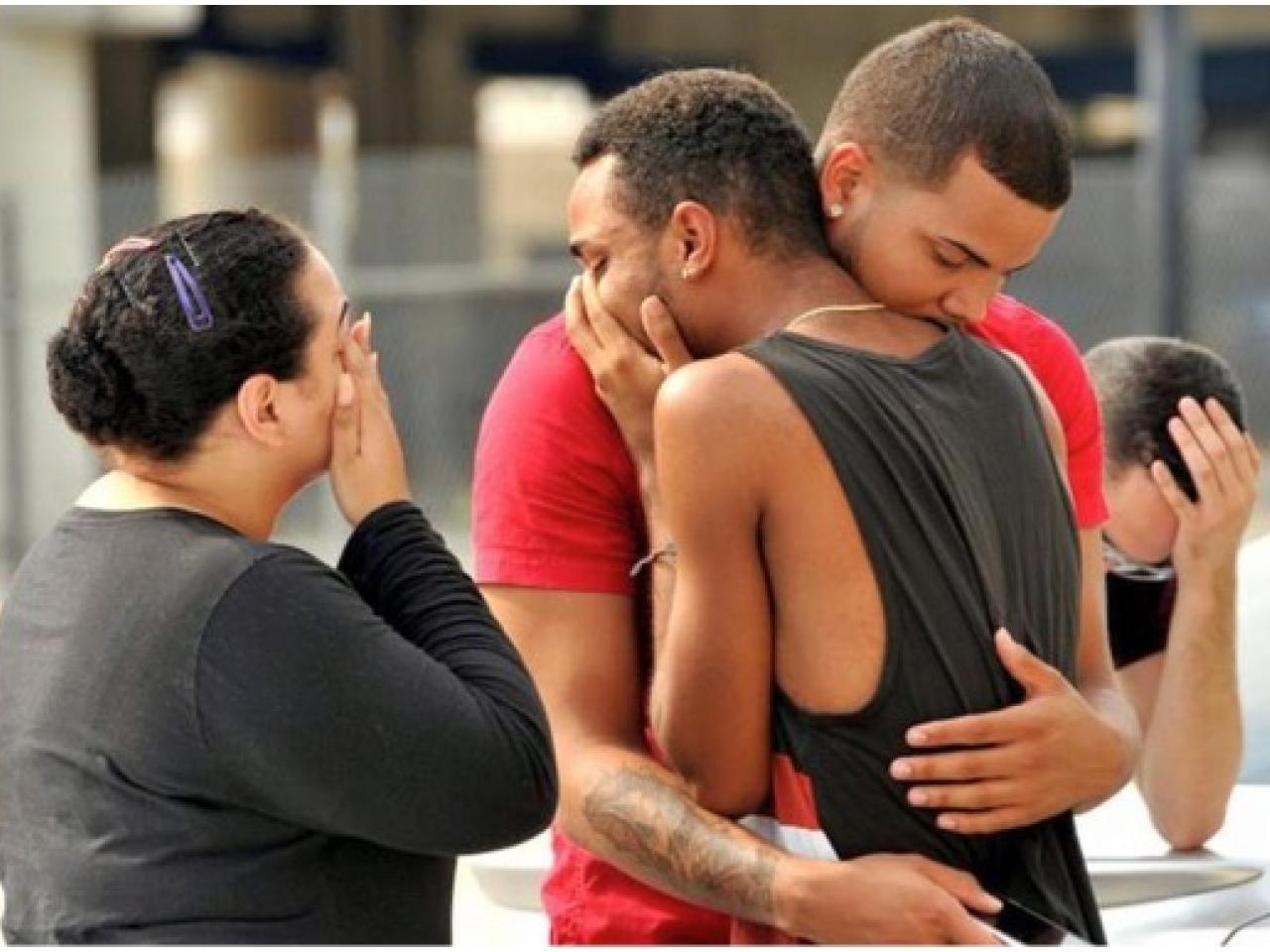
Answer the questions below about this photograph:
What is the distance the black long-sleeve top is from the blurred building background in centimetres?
493

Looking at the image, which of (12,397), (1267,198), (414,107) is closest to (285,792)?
(1267,198)

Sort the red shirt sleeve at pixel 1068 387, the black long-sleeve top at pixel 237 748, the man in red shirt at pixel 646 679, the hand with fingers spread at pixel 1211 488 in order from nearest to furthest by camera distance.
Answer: the black long-sleeve top at pixel 237 748 → the man in red shirt at pixel 646 679 → the red shirt sleeve at pixel 1068 387 → the hand with fingers spread at pixel 1211 488

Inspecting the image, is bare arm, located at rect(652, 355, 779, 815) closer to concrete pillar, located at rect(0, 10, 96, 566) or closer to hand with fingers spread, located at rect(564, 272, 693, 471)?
hand with fingers spread, located at rect(564, 272, 693, 471)

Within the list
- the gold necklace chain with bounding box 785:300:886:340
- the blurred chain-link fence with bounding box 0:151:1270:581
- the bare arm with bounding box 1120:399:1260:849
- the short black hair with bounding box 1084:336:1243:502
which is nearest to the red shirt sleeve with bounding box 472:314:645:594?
the gold necklace chain with bounding box 785:300:886:340

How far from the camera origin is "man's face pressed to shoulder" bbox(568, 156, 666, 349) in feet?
8.78

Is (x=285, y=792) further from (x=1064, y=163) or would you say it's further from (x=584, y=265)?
(x=1064, y=163)

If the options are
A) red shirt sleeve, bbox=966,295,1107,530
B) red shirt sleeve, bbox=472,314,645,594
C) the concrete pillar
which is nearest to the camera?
red shirt sleeve, bbox=472,314,645,594

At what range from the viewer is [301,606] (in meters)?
2.41

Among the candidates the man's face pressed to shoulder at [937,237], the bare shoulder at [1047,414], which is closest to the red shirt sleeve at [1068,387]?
the bare shoulder at [1047,414]

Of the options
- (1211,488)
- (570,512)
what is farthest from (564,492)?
(1211,488)

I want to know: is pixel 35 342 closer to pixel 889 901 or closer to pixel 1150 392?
pixel 1150 392

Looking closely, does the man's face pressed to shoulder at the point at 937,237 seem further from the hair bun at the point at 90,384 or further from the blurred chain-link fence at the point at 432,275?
the blurred chain-link fence at the point at 432,275

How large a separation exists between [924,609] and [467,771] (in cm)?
46

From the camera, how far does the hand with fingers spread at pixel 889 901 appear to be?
2453 millimetres
